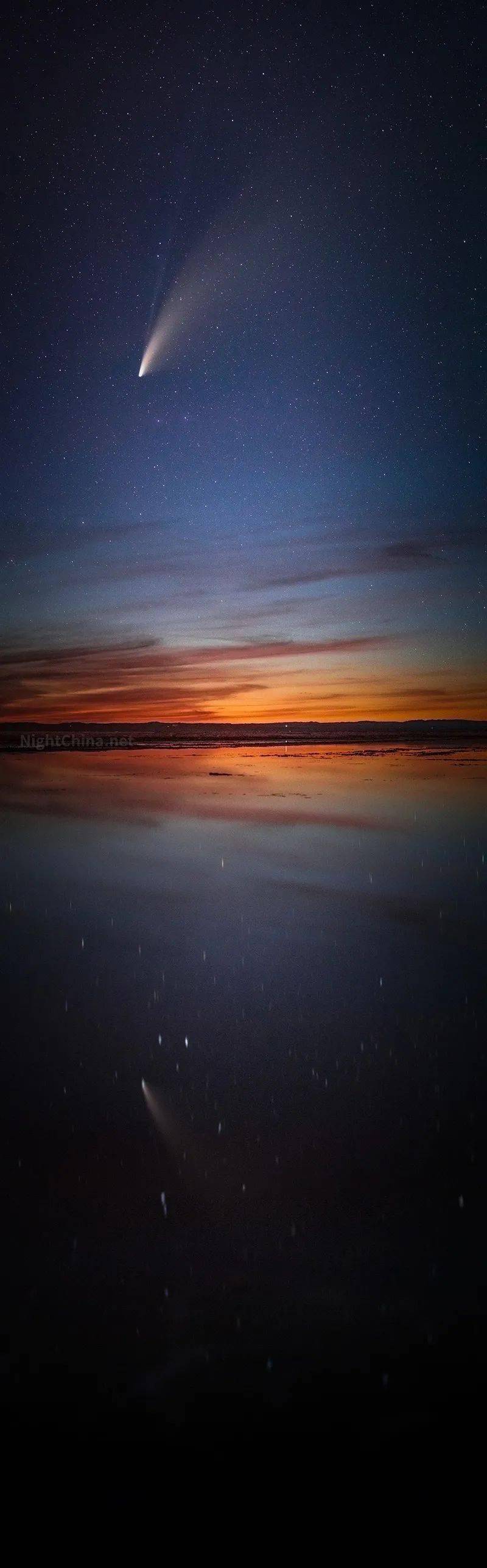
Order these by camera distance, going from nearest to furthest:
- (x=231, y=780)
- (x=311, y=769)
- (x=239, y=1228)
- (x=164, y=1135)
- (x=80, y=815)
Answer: (x=239, y=1228) → (x=164, y=1135) → (x=80, y=815) → (x=231, y=780) → (x=311, y=769)

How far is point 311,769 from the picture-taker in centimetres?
2314

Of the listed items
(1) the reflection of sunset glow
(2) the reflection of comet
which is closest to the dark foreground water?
(2) the reflection of comet

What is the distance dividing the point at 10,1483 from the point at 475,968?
443 cm

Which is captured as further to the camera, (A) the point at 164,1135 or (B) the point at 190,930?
(B) the point at 190,930

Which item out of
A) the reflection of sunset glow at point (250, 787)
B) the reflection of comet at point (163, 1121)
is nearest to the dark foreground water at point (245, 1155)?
the reflection of comet at point (163, 1121)

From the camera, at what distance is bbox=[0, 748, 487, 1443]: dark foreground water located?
237 centimetres

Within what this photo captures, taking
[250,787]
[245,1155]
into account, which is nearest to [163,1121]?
[245,1155]

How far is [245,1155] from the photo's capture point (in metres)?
3.48

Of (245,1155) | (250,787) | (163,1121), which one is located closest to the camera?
(245,1155)

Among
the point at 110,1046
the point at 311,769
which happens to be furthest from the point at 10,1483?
the point at 311,769

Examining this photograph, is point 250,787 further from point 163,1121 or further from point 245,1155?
point 245,1155

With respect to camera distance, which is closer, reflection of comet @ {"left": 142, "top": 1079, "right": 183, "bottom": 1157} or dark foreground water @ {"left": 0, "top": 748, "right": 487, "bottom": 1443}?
dark foreground water @ {"left": 0, "top": 748, "right": 487, "bottom": 1443}

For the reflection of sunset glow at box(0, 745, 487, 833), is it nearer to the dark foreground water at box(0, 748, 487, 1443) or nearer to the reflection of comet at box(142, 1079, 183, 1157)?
the dark foreground water at box(0, 748, 487, 1443)

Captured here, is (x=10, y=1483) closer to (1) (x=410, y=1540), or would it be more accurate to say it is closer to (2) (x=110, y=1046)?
(1) (x=410, y=1540)
